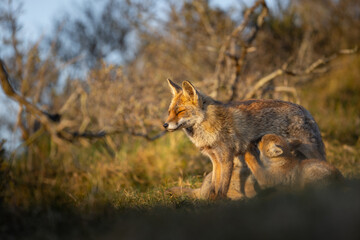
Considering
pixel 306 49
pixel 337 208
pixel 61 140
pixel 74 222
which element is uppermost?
pixel 306 49

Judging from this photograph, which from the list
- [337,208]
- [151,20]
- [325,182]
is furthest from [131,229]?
[151,20]

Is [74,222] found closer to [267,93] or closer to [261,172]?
[261,172]

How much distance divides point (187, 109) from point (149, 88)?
5.99 meters

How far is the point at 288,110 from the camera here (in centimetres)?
555

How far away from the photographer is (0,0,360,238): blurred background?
8.51m

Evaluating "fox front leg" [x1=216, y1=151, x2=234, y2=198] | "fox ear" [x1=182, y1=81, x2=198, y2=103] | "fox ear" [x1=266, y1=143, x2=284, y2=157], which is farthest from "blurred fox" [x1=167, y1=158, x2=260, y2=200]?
"fox ear" [x1=182, y1=81, x2=198, y2=103]

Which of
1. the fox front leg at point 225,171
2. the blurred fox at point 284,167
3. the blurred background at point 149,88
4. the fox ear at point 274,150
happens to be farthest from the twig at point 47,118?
the fox ear at point 274,150

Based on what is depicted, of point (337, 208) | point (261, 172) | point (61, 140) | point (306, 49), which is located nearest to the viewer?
point (337, 208)

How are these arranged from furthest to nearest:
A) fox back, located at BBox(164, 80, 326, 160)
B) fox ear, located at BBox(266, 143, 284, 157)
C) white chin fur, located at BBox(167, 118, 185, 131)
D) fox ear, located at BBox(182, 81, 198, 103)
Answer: fox ear, located at BBox(182, 81, 198, 103) → fox back, located at BBox(164, 80, 326, 160) → white chin fur, located at BBox(167, 118, 185, 131) → fox ear, located at BBox(266, 143, 284, 157)

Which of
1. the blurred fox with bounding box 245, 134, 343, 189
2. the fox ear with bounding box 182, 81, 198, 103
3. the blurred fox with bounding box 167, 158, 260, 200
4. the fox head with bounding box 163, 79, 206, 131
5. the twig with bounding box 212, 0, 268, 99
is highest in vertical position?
the twig with bounding box 212, 0, 268, 99

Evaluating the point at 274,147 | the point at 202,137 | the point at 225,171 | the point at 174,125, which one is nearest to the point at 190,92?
the point at 174,125

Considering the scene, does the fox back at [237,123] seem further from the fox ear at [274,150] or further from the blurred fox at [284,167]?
the fox ear at [274,150]

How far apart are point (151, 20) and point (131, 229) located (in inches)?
466

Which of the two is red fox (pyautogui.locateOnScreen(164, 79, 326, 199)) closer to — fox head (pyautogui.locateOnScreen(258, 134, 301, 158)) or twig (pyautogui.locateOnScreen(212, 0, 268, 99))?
fox head (pyautogui.locateOnScreen(258, 134, 301, 158))
